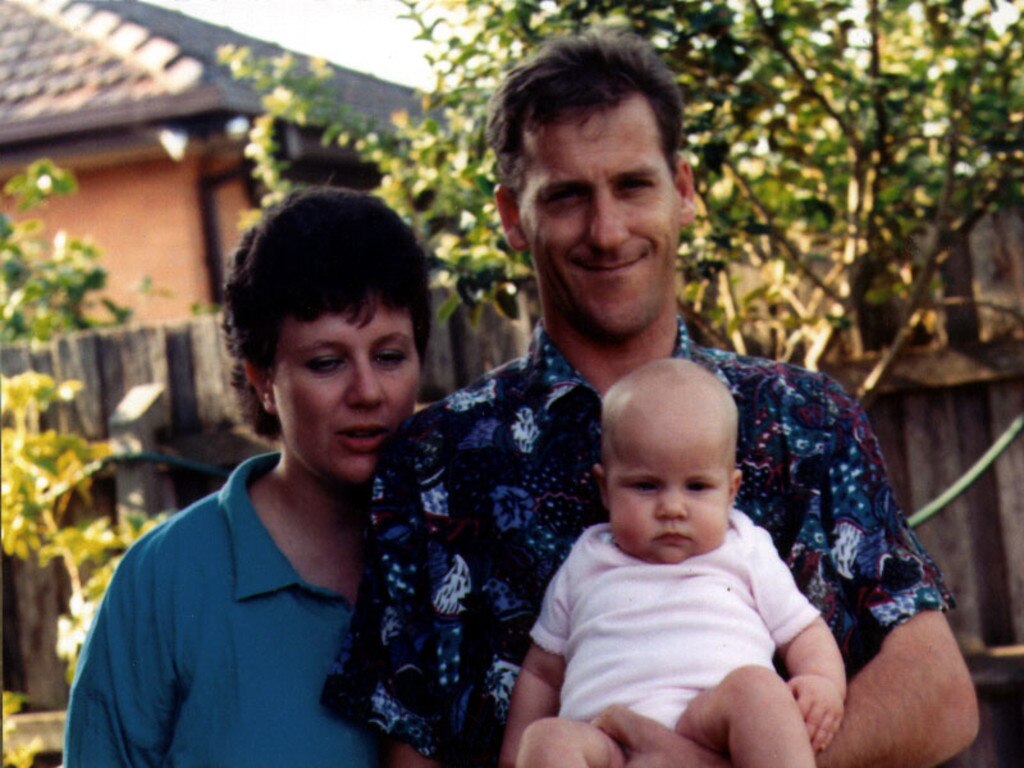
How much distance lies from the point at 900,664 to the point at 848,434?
44 centimetres

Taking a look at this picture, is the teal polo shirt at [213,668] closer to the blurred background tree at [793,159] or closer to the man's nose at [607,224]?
the man's nose at [607,224]

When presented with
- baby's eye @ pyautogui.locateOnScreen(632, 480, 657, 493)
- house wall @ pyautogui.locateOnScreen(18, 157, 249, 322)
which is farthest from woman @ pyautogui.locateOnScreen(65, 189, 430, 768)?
house wall @ pyautogui.locateOnScreen(18, 157, 249, 322)

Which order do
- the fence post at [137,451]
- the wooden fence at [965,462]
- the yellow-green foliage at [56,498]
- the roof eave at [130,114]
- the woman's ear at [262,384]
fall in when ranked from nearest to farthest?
the woman's ear at [262,384]
the wooden fence at [965,462]
the yellow-green foliage at [56,498]
the fence post at [137,451]
the roof eave at [130,114]

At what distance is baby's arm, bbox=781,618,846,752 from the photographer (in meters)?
2.17

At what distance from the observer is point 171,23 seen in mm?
12305

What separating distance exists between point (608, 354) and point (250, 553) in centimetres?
83

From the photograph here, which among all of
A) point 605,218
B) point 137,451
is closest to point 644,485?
point 605,218

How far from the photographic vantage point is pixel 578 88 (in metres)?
2.58

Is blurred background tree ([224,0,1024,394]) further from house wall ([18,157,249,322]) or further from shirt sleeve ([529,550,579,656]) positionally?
house wall ([18,157,249,322])

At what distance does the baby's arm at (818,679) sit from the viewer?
7.13 ft

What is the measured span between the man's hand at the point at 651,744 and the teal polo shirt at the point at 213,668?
1.93ft

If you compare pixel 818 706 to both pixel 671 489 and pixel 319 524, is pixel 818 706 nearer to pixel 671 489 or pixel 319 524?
pixel 671 489

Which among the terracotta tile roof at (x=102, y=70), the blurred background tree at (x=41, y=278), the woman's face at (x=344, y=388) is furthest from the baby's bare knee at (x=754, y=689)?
the terracotta tile roof at (x=102, y=70)

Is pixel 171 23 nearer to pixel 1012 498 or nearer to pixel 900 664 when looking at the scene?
pixel 1012 498
